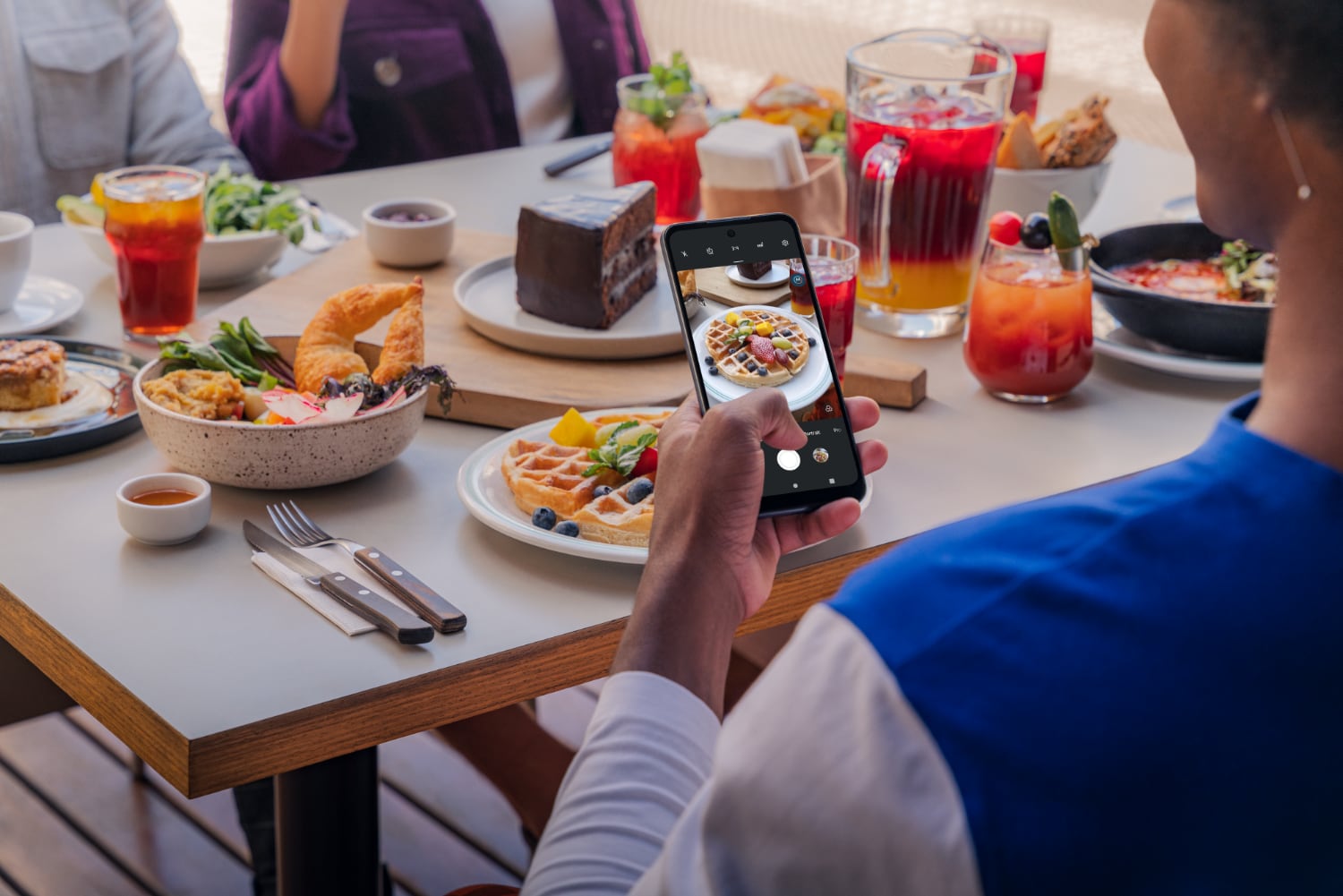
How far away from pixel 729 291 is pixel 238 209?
88cm

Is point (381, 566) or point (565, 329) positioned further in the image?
point (565, 329)

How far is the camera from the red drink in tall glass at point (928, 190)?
158cm

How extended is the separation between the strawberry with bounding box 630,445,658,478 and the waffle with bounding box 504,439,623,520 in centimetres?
2

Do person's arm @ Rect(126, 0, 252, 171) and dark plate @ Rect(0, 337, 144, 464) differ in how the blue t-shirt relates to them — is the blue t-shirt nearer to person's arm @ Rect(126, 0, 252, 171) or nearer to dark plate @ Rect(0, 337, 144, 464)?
dark plate @ Rect(0, 337, 144, 464)

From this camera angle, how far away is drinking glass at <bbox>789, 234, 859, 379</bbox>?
137 cm

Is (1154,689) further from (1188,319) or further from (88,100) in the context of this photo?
(88,100)

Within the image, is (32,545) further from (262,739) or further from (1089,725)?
(1089,725)

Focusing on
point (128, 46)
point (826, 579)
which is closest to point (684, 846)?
point (826, 579)

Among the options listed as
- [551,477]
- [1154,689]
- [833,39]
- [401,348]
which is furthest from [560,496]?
[833,39]

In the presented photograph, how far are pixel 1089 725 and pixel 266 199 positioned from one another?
1.56 metres

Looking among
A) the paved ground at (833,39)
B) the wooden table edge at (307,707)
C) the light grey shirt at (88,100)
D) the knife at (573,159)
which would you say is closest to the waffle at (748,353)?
the wooden table edge at (307,707)

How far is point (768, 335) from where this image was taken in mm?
1119

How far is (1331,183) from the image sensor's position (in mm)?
544

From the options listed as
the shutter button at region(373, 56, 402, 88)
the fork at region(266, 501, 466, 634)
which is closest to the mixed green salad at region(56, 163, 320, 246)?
the fork at region(266, 501, 466, 634)
